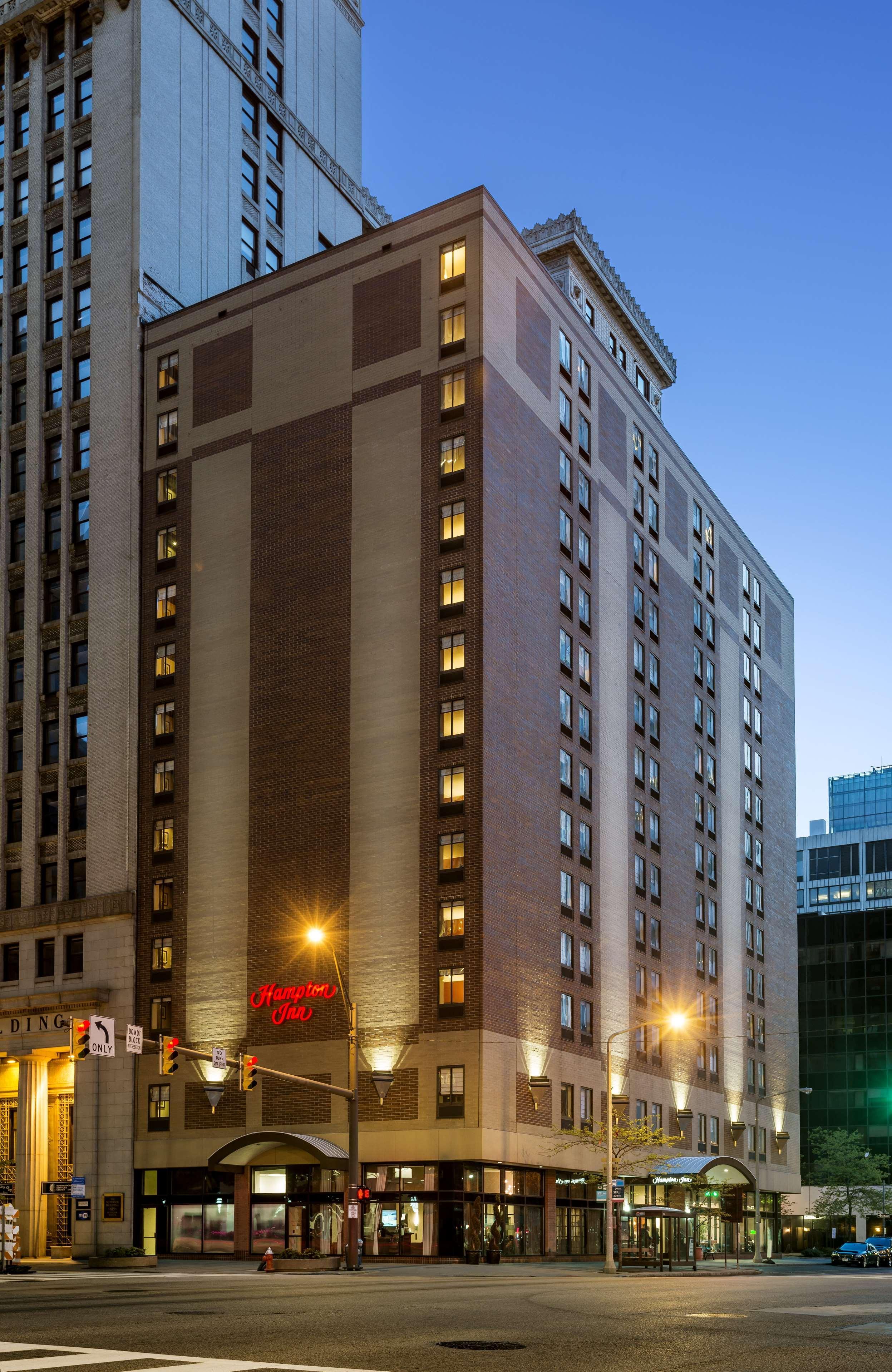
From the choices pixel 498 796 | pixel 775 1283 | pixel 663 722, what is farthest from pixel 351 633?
pixel 775 1283

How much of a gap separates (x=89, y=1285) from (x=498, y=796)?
30.4 metres

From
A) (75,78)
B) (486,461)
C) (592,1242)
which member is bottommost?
(592,1242)

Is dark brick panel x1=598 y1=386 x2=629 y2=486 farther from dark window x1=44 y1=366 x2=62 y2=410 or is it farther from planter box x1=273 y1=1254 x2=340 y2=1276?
planter box x1=273 y1=1254 x2=340 y2=1276

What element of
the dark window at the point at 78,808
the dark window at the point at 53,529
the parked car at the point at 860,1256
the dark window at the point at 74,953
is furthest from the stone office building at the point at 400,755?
the parked car at the point at 860,1256

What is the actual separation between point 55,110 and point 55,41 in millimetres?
4335

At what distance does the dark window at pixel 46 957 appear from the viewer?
73.9 meters

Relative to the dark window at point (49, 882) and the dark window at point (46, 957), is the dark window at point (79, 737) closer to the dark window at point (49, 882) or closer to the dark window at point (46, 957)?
the dark window at point (49, 882)

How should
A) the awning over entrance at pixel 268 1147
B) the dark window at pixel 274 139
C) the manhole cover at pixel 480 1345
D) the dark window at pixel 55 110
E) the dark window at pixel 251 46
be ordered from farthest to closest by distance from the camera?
the dark window at pixel 274 139, the dark window at pixel 251 46, the dark window at pixel 55 110, the awning over entrance at pixel 268 1147, the manhole cover at pixel 480 1345

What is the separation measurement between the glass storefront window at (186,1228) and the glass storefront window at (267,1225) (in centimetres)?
323

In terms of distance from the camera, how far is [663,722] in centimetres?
8938

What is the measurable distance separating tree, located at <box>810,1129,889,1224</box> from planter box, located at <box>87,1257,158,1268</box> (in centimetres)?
6998

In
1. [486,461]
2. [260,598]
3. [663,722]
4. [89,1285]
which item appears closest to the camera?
[89,1285]

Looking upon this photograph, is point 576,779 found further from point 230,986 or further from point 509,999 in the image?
point 230,986

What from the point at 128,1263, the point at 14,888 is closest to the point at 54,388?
the point at 14,888
